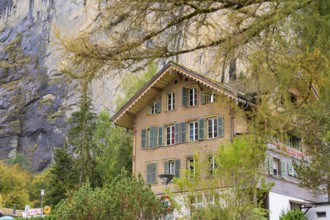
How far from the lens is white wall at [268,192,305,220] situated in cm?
3238

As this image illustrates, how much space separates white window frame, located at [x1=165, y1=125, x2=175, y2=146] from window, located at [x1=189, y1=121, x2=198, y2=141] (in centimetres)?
115

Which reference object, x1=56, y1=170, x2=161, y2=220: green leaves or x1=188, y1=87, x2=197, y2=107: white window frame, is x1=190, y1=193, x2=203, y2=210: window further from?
x1=188, y1=87, x2=197, y2=107: white window frame

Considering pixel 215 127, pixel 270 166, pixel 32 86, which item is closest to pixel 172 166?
pixel 215 127

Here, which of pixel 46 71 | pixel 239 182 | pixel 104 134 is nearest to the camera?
pixel 239 182

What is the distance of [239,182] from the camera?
1794cm

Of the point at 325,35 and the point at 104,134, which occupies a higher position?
the point at 104,134

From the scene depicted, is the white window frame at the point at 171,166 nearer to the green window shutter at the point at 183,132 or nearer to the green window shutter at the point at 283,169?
the green window shutter at the point at 183,132

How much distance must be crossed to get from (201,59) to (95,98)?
79.8m

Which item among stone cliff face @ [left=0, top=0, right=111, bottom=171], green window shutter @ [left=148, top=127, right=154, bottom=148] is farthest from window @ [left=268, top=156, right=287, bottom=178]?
stone cliff face @ [left=0, top=0, right=111, bottom=171]

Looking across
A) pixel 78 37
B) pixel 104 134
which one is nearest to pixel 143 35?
pixel 78 37

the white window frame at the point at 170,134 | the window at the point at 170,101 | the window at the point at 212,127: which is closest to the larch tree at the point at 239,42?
the window at the point at 212,127

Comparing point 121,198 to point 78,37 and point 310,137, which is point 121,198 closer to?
point 310,137

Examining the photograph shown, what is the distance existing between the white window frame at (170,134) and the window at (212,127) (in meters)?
→ 2.50

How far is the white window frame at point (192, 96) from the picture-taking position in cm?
3556
